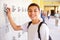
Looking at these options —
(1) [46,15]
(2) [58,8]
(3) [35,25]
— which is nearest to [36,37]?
(3) [35,25]

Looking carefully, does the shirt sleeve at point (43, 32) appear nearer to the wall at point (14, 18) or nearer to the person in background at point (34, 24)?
the person in background at point (34, 24)

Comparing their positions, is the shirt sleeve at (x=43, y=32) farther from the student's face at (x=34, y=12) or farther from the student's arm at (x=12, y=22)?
the student's arm at (x=12, y=22)

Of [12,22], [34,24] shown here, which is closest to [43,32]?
[34,24]

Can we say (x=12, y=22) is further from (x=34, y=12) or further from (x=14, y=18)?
(x=34, y=12)

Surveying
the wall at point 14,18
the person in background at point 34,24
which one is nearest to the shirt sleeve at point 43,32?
the person in background at point 34,24

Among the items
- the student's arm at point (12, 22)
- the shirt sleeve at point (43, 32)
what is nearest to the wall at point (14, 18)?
the student's arm at point (12, 22)

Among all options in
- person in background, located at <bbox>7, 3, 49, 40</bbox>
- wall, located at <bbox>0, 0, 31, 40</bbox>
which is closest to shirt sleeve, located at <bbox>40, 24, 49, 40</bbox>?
person in background, located at <bbox>7, 3, 49, 40</bbox>

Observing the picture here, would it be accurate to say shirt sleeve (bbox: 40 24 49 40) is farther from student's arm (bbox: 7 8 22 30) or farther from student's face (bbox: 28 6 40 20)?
student's arm (bbox: 7 8 22 30)

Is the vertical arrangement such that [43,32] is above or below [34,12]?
below

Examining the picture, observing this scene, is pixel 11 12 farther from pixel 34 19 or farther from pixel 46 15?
pixel 46 15

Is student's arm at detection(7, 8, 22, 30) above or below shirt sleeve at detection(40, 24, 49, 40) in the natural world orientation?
above

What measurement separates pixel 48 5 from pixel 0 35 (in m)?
0.59

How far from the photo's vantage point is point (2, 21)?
3.03 ft

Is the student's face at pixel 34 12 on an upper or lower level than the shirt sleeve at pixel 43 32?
upper
